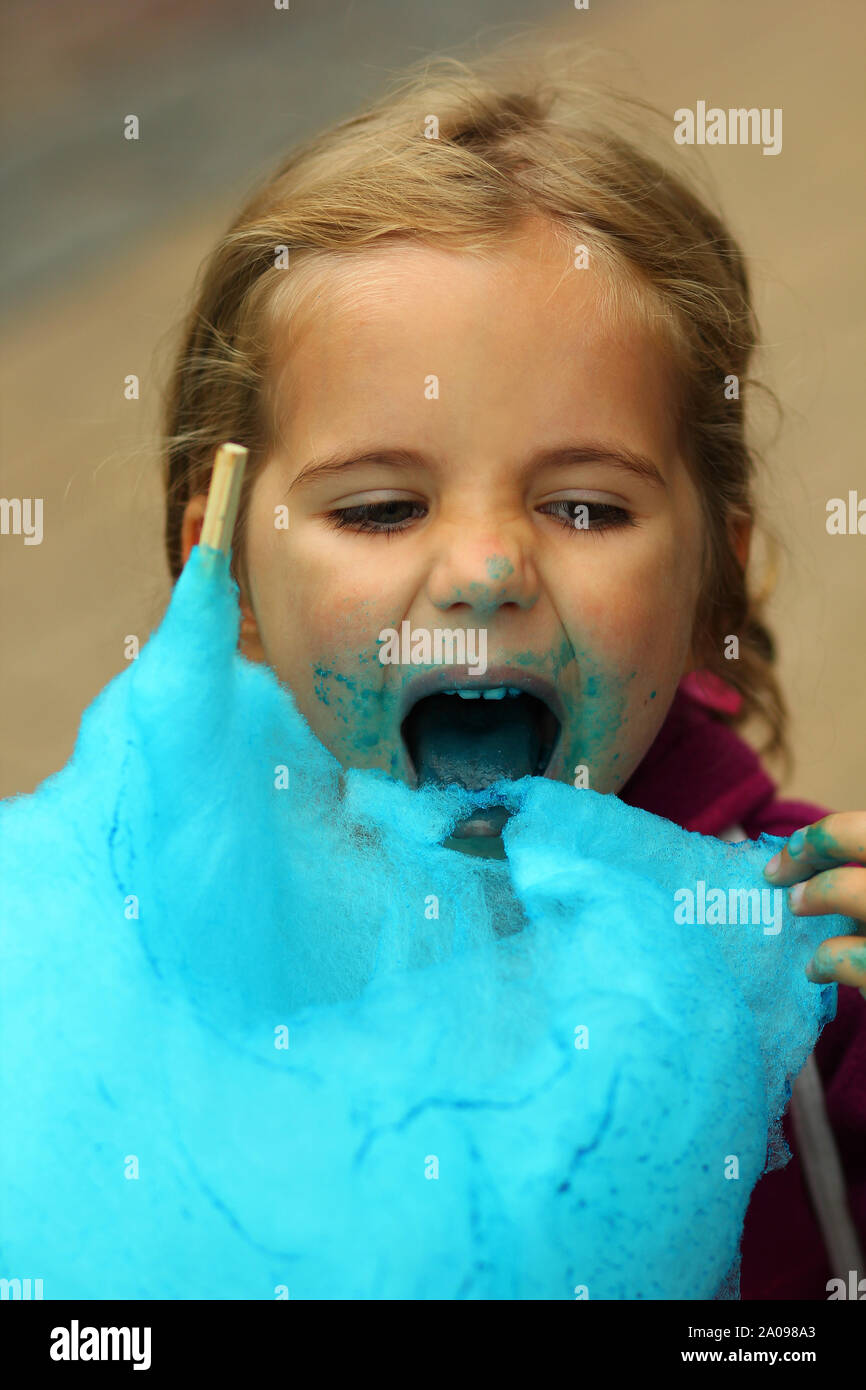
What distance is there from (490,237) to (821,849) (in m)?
0.46

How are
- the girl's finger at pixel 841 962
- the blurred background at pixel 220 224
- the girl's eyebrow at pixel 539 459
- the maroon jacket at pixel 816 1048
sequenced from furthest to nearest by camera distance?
the blurred background at pixel 220 224
the maroon jacket at pixel 816 1048
the girl's eyebrow at pixel 539 459
the girl's finger at pixel 841 962

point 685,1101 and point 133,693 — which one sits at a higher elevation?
point 133,693

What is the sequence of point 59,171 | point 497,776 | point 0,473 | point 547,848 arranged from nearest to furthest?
point 547,848, point 497,776, point 0,473, point 59,171

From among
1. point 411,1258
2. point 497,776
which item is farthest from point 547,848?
point 411,1258

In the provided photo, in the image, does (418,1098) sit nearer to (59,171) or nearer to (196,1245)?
(196,1245)

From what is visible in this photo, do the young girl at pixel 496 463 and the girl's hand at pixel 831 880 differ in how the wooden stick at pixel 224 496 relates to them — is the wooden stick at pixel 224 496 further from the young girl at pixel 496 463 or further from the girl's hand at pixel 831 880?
the girl's hand at pixel 831 880

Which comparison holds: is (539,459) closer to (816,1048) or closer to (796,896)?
(796,896)

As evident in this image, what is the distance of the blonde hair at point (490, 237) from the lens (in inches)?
37.3

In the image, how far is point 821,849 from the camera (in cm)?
78

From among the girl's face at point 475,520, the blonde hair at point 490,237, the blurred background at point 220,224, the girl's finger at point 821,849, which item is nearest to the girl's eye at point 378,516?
the girl's face at point 475,520

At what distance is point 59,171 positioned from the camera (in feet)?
7.78

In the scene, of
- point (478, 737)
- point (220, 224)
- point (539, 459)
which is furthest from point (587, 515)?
point (220, 224)

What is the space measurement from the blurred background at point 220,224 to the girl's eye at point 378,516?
0.98m

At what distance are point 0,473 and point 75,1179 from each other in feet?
5.06
